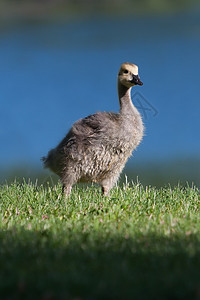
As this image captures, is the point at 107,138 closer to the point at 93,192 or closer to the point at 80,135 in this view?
the point at 80,135

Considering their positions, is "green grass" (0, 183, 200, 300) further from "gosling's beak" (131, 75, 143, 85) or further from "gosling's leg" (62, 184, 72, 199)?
"gosling's beak" (131, 75, 143, 85)

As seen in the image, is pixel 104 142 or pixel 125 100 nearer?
pixel 104 142

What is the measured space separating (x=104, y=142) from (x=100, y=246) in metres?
3.08

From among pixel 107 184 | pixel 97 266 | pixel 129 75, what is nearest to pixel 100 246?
pixel 97 266

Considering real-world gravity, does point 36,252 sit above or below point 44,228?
below

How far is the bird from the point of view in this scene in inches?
329

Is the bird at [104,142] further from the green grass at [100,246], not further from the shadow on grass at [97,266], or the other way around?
the shadow on grass at [97,266]

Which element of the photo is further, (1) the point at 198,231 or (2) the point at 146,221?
(2) the point at 146,221

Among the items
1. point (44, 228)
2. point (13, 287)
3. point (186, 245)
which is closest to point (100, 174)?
point (44, 228)

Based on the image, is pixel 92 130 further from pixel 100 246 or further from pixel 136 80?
pixel 100 246

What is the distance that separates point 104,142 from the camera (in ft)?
27.4

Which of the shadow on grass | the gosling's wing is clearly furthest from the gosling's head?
the shadow on grass

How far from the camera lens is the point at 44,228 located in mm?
6422

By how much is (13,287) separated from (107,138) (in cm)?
428
